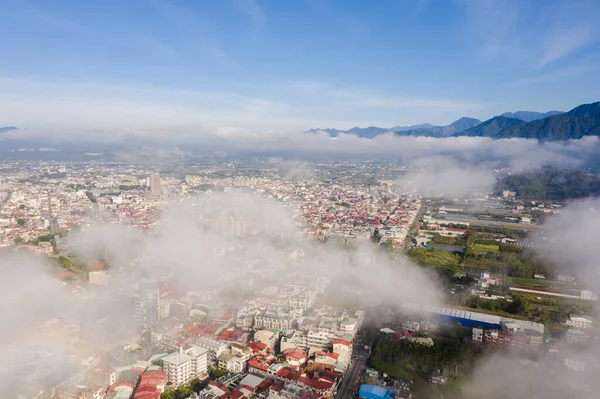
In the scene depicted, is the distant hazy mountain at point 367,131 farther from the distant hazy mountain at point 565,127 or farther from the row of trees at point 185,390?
the row of trees at point 185,390

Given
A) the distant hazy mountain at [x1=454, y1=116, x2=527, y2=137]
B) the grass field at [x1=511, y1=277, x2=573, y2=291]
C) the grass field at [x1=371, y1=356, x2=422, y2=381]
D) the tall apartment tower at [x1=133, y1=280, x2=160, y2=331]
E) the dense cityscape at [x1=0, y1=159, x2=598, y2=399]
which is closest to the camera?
the dense cityscape at [x1=0, y1=159, x2=598, y2=399]

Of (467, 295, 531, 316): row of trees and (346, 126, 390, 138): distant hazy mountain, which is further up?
(346, 126, 390, 138): distant hazy mountain

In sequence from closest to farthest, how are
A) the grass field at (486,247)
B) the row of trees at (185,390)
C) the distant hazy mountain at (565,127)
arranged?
the row of trees at (185,390)
the grass field at (486,247)
the distant hazy mountain at (565,127)

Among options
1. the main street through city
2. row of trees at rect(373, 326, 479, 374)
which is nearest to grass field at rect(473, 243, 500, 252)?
row of trees at rect(373, 326, 479, 374)

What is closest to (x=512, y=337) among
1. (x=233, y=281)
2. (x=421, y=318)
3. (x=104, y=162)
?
(x=421, y=318)

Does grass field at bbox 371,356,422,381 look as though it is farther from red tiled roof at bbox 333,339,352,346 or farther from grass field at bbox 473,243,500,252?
grass field at bbox 473,243,500,252

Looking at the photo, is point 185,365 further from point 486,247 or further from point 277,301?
point 486,247

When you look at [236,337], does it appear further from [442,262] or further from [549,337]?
[442,262]

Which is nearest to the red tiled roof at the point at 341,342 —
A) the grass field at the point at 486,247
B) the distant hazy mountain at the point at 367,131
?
the grass field at the point at 486,247
